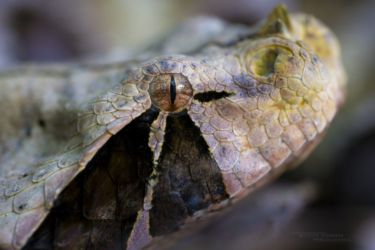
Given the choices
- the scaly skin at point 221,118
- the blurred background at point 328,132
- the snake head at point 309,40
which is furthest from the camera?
the blurred background at point 328,132

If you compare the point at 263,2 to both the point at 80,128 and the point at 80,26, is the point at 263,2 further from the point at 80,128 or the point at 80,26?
the point at 80,128

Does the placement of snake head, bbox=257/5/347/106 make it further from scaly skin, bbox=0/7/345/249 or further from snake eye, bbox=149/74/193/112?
snake eye, bbox=149/74/193/112

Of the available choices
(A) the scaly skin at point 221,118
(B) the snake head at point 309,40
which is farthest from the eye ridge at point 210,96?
(B) the snake head at point 309,40

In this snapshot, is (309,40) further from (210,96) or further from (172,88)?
(172,88)

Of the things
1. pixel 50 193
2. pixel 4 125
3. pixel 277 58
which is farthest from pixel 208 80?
pixel 4 125

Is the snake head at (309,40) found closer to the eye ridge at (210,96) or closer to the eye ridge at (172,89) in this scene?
the eye ridge at (210,96)

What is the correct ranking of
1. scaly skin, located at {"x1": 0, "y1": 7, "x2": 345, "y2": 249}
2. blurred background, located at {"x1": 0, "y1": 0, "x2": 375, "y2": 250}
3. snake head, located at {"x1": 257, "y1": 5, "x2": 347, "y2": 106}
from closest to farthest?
scaly skin, located at {"x1": 0, "y1": 7, "x2": 345, "y2": 249} < snake head, located at {"x1": 257, "y1": 5, "x2": 347, "y2": 106} < blurred background, located at {"x1": 0, "y1": 0, "x2": 375, "y2": 250}

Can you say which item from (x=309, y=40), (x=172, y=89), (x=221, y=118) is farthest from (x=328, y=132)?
(x=172, y=89)

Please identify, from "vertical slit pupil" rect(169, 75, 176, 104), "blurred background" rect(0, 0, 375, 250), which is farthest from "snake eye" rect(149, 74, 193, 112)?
"blurred background" rect(0, 0, 375, 250)
